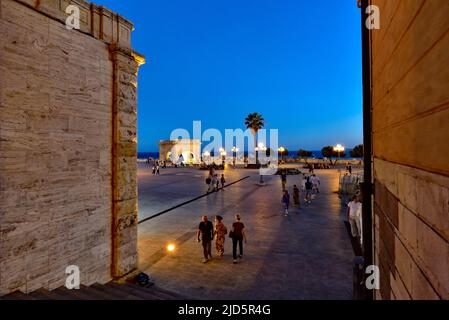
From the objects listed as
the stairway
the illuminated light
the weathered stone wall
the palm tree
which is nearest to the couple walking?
the illuminated light

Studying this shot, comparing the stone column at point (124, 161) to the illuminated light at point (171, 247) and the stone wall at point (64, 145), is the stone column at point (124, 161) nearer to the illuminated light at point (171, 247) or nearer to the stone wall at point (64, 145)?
the stone wall at point (64, 145)

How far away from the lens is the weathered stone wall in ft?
5.87

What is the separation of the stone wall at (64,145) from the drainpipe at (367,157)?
5.43m

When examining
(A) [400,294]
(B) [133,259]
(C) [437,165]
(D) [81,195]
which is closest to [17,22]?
(D) [81,195]

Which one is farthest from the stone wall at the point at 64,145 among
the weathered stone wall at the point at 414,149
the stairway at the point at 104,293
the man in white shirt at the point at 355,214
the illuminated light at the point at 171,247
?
the man in white shirt at the point at 355,214

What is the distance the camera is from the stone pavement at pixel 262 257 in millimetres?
7023

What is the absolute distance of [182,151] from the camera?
207ft

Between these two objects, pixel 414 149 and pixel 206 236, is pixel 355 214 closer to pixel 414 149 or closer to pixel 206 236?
pixel 206 236

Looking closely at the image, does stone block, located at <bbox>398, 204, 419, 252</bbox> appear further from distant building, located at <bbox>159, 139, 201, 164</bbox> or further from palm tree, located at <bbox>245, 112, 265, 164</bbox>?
distant building, located at <bbox>159, 139, 201, 164</bbox>

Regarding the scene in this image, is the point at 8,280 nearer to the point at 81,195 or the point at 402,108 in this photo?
the point at 81,195

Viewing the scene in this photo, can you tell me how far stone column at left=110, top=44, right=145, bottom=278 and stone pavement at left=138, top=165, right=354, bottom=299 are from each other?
128 centimetres

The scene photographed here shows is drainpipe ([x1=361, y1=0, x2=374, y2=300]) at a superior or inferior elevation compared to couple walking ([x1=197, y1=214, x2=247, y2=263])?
superior

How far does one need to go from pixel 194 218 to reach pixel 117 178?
8013 mm

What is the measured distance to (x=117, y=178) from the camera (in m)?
7.00
